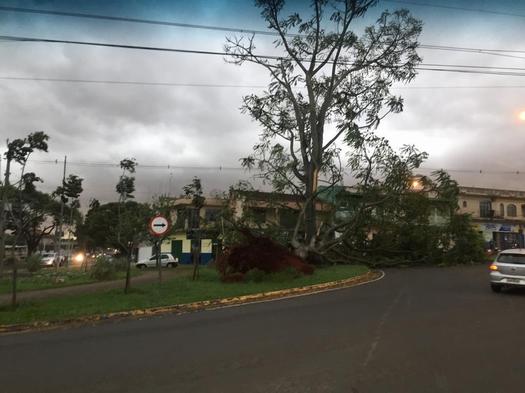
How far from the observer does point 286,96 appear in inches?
1070

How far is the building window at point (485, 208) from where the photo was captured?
56156 mm

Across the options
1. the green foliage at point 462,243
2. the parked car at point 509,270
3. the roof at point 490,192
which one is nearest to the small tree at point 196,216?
the parked car at point 509,270

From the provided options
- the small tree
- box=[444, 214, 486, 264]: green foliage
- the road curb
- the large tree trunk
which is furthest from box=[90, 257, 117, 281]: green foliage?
box=[444, 214, 486, 264]: green foliage

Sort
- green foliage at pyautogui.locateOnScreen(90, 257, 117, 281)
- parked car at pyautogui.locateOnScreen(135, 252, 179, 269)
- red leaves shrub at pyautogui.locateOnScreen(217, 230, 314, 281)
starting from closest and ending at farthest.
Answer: red leaves shrub at pyautogui.locateOnScreen(217, 230, 314, 281) → green foliage at pyautogui.locateOnScreen(90, 257, 117, 281) → parked car at pyautogui.locateOnScreen(135, 252, 179, 269)

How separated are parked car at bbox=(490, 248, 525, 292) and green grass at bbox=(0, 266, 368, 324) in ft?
20.1

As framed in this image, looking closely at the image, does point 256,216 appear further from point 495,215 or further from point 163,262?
point 495,215

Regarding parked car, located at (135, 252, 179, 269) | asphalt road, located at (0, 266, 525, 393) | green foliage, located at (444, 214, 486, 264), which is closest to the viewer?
asphalt road, located at (0, 266, 525, 393)

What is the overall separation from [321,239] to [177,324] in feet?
57.6

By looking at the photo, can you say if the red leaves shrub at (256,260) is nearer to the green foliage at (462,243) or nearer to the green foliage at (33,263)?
the green foliage at (33,263)

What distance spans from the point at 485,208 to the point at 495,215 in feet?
5.15

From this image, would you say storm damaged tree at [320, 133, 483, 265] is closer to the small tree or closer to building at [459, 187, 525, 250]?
the small tree

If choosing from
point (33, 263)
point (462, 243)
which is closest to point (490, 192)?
point (462, 243)

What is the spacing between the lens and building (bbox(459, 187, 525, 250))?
55.6 meters

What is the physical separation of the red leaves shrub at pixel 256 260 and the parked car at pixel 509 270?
7469 millimetres
